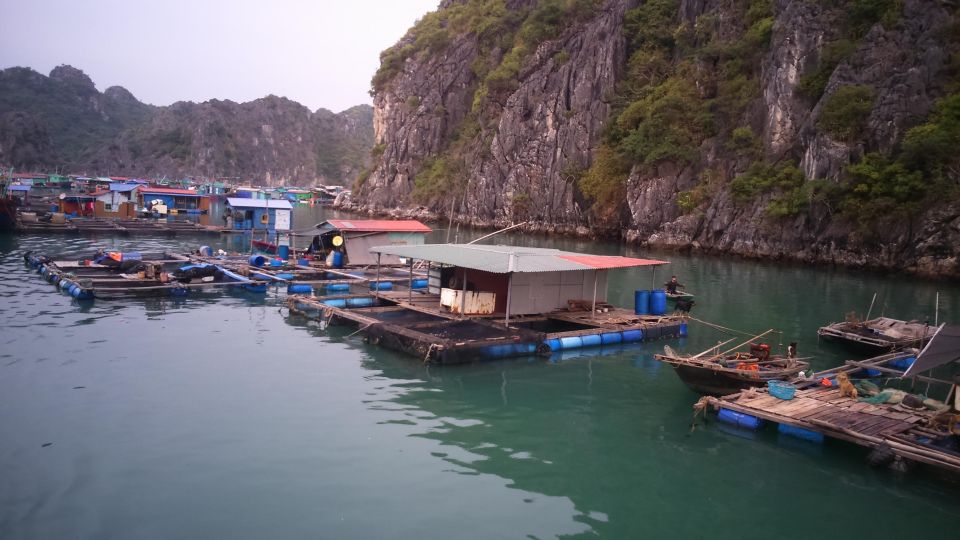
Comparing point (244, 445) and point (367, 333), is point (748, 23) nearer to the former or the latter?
point (367, 333)

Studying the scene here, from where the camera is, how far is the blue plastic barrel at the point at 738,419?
1483cm

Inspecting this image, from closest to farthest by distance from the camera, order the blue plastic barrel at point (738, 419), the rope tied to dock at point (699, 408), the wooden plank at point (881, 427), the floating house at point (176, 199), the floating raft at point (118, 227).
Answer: the wooden plank at point (881, 427) → the blue plastic barrel at point (738, 419) → the rope tied to dock at point (699, 408) → the floating raft at point (118, 227) → the floating house at point (176, 199)

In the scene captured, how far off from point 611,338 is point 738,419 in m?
8.48

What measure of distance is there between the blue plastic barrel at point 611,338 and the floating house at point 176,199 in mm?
59951

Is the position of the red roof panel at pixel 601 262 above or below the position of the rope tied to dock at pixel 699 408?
above

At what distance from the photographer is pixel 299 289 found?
3219cm

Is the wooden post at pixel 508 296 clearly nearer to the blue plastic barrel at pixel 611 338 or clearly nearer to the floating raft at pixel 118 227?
the blue plastic barrel at pixel 611 338

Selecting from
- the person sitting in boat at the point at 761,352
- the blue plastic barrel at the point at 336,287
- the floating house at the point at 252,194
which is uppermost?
the floating house at the point at 252,194

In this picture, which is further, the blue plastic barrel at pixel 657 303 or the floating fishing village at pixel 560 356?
the blue plastic barrel at pixel 657 303

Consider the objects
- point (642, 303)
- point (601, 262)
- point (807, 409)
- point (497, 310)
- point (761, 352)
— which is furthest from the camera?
point (642, 303)

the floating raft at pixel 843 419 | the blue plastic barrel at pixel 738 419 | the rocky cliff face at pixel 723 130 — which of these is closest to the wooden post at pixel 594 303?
the floating raft at pixel 843 419

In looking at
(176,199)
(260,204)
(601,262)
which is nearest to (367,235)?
(601,262)

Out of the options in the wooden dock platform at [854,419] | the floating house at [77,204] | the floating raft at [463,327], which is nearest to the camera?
the wooden dock platform at [854,419]

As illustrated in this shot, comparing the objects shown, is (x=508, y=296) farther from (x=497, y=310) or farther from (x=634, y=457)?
(x=634, y=457)
